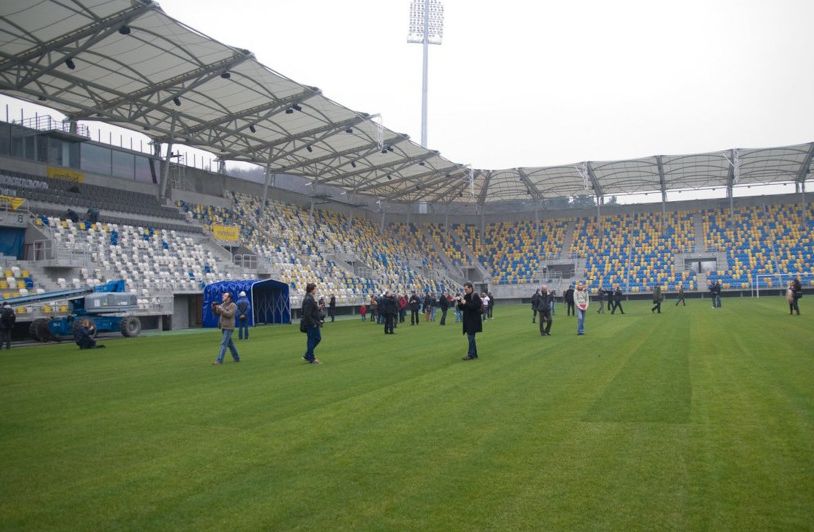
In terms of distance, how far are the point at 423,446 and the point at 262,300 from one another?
96.7 feet

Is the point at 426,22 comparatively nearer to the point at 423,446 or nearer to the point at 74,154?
the point at 74,154

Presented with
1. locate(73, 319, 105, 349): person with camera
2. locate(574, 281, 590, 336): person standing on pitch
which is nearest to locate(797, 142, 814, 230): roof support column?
locate(574, 281, 590, 336): person standing on pitch

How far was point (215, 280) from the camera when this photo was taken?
3509 cm

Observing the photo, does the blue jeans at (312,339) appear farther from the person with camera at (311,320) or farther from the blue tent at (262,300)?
the blue tent at (262,300)

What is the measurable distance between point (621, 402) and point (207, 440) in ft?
16.9

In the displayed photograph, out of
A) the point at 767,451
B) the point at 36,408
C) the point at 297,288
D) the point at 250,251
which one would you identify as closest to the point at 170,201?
the point at 250,251

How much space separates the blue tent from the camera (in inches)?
1256

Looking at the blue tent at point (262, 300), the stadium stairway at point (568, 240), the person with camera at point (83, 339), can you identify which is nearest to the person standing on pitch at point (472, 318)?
the person with camera at point (83, 339)

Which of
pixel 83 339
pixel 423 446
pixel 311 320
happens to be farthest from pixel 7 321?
pixel 423 446

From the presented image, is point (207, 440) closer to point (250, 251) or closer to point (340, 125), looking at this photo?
point (340, 125)

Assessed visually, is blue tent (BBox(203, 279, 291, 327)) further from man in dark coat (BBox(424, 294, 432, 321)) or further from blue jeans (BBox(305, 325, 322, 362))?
→ blue jeans (BBox(305, 325, 322, 362))

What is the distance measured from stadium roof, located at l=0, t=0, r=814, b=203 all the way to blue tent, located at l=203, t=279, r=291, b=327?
29.2 feet

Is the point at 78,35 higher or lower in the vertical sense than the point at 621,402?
higher

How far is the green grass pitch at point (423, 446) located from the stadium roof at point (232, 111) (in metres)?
16.2
